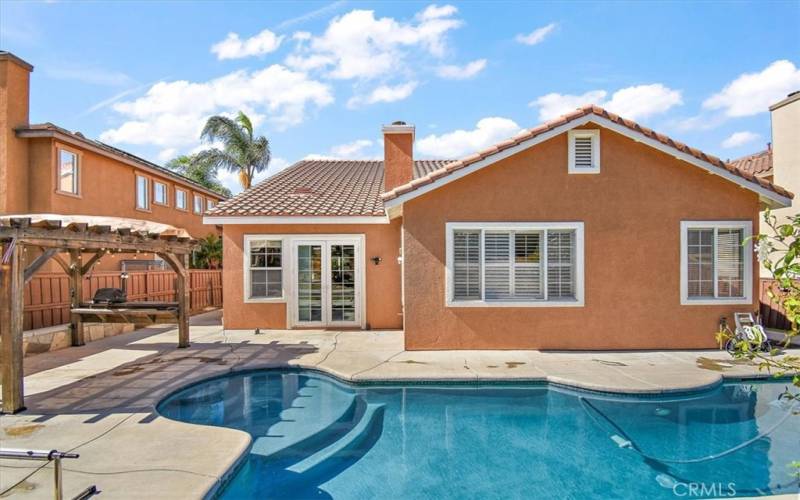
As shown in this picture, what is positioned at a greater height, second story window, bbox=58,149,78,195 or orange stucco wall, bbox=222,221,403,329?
second story window, bbox=58,149,78,195

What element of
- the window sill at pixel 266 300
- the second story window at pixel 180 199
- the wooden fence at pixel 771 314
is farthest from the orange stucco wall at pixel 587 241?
the second story window at pixel 180 199

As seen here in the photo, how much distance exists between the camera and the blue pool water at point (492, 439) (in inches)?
222

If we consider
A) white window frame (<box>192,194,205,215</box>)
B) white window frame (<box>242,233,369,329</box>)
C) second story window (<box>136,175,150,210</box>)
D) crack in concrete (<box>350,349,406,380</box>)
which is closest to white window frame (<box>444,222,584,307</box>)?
crack in concrete (<box>350,349,406,380</box>)

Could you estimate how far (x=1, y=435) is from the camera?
6195mm

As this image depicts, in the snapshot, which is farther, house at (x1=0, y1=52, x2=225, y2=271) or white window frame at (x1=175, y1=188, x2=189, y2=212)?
white window frame at (x1=175, y1=188, x2=189, y2=212)

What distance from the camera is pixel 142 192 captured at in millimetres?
21781

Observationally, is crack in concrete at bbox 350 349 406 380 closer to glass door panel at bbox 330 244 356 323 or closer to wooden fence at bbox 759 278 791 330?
glass door panel at bbox 330 244 356 323

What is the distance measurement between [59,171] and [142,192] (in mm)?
5631

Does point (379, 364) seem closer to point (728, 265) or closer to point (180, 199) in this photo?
point (728, 265)

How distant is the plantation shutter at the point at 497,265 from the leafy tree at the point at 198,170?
2791 centimetres

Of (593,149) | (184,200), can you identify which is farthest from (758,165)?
(184,200)

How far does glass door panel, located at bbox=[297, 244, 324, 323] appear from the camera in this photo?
14312 mm

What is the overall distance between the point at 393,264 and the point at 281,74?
30.9ft

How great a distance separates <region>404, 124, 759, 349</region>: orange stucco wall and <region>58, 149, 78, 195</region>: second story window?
14215mm
